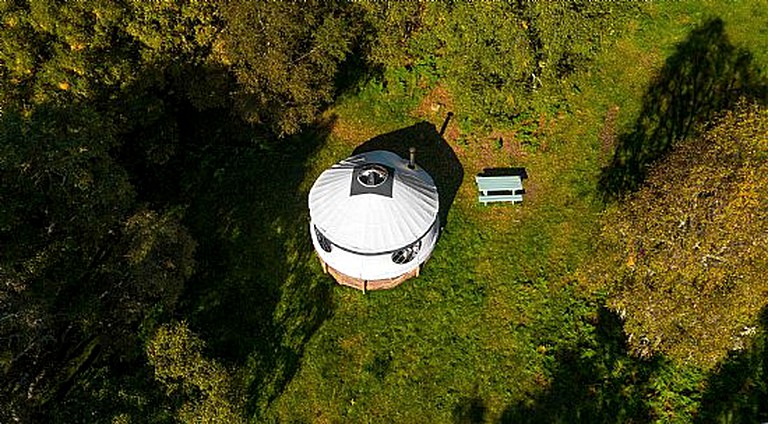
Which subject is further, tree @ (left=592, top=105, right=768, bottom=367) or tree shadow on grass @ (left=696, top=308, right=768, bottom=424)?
tree shadow on grass @ (left=696, top=308, right=768, bottom=424)

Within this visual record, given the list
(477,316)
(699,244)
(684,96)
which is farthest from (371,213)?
(684,96)

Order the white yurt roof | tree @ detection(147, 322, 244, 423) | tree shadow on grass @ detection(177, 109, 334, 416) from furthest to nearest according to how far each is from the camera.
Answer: tree shadow on grass @ detection(177, 109, 334, 416) < the white yurt roof < tree @ detection(147, 322, 244, 423)

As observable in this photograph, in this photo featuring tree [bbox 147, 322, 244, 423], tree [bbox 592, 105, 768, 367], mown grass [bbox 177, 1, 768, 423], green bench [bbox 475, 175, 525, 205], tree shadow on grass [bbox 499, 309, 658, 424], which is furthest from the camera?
green bench [bbox 475, 175, 525, 205]

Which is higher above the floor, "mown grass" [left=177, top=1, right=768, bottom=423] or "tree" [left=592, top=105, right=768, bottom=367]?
"tree" [left=592, top=105, right=768, bottom=367]

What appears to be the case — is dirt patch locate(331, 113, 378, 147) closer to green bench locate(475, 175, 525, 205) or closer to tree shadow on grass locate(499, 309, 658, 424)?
green bench locate(475, 175, 525, 205)

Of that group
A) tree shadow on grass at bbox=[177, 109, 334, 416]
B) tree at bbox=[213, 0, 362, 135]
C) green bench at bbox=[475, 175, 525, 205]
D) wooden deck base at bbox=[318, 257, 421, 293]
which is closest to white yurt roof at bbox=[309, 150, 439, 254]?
wooden deck base at bbox=[318, 257, 421, 293]

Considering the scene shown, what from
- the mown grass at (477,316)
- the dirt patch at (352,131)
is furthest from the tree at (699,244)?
the dirt patch at (352,131)

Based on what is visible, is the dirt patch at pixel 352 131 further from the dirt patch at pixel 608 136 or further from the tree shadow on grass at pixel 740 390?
the tree shadow on grass at pixel 740 390
